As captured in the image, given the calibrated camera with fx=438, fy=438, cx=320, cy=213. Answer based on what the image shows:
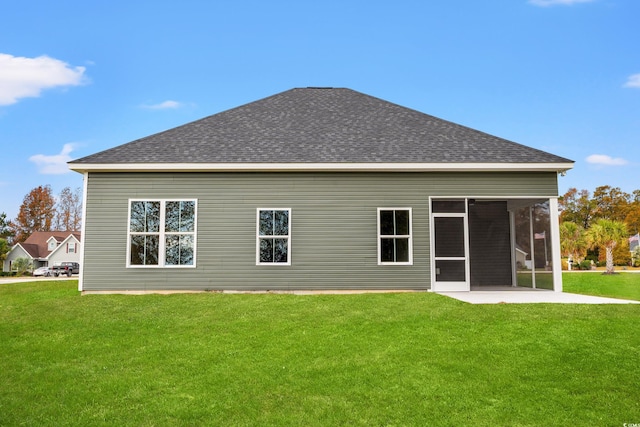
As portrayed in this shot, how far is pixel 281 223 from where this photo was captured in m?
11.5

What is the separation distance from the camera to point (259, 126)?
1361cm

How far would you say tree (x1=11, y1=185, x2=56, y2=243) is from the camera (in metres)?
49.7

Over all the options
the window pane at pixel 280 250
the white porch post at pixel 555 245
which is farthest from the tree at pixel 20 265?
the white porch post at pixel 555 245

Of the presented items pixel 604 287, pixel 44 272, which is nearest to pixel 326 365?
pixel 604 287

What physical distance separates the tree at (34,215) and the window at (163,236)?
4585cm

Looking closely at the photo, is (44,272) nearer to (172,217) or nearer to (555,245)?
(172,217)

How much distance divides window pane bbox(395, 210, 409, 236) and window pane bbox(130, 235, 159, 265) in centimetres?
634

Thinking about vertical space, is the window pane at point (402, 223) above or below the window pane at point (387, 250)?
above

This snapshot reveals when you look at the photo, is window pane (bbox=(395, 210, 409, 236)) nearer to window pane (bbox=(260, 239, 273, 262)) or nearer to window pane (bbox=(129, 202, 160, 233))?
window pane (bbox=(260, 239, 273, 262))

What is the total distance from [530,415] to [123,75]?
17.0 meters

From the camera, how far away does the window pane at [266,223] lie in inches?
452

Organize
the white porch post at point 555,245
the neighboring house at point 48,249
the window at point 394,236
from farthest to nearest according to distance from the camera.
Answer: the neighboring house at point 48,249
the white porch post at point 555,245
the window at point 394,236

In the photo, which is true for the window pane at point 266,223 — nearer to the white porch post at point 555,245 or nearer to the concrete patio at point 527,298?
the concrete patio at point 527,298

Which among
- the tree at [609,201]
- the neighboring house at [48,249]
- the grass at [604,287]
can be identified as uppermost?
the tree at [609,201]
